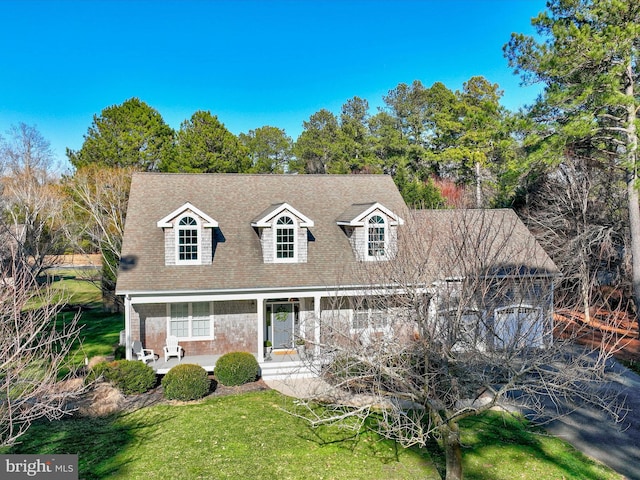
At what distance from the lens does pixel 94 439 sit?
11.7 metres

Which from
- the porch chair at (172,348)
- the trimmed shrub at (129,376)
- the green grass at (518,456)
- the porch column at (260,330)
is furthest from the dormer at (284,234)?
the green grass at (518,456)

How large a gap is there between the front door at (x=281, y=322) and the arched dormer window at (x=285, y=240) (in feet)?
6.72

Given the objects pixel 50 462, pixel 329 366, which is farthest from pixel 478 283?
pixel 50 462

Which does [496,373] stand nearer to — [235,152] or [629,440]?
[629,440]

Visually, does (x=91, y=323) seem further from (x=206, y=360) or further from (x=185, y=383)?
(x=185, y=383)

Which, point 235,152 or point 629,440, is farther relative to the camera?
point 235,152

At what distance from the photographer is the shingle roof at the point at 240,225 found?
1683cm

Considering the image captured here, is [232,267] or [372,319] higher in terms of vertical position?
[232,267]

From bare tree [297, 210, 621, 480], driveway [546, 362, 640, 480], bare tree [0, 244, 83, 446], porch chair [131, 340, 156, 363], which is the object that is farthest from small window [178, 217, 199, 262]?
driveway [546, 362, 640, 480]

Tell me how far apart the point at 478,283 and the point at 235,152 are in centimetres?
3995

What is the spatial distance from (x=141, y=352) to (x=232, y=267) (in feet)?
14.5

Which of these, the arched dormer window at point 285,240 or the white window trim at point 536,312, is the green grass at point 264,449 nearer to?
the white window trim at point 536,312

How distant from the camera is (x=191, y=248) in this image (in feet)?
57.8

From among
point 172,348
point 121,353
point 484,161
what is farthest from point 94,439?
point 484,161
